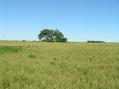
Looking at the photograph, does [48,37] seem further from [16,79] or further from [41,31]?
[16,79]

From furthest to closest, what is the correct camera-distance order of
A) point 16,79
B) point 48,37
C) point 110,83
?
point 48,37, point 16,79, point 110,83

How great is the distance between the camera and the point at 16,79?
4.91 meters

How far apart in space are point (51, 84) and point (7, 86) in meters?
1.17

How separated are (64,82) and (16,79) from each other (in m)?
1.46

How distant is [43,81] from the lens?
4.62m

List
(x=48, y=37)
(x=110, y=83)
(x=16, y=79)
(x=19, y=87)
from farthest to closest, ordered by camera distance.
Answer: (x=48, y=37) → (x=16, y=79) → (x=110, y=83) → (x=19, y=87)

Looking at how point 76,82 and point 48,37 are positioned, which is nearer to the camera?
point 76,82

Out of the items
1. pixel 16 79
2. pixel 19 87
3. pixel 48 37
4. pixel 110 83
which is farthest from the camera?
pixel 48 37

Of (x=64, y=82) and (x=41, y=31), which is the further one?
(x=41, y=31)

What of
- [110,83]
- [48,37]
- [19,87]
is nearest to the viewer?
[19,87]

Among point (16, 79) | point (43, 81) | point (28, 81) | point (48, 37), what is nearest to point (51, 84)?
point (43, 81)

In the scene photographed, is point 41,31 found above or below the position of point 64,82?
above

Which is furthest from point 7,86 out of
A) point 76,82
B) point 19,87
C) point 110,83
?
point 110,83

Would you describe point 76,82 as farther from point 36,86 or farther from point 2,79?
point 2,79
